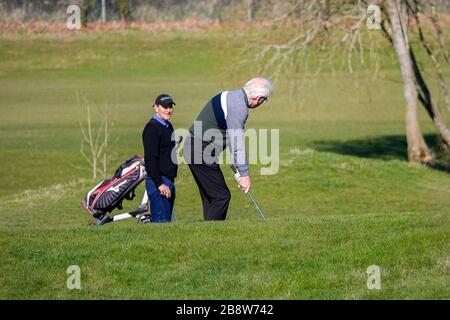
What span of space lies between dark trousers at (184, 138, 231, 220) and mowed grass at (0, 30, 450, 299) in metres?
0.56

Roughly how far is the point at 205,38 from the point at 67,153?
27030mm

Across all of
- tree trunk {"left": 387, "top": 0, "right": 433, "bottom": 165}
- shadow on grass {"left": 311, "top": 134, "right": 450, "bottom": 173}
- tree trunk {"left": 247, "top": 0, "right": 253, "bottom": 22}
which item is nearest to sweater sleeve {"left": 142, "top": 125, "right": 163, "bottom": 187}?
tree trunk {"left": 387, "top": 0, "right": 433, "bottom": 165}

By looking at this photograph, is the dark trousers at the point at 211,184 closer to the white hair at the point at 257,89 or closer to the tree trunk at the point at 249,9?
the white hair at the point at 257,89

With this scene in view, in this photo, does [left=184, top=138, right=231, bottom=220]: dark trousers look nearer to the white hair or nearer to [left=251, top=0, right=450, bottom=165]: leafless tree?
the white hair

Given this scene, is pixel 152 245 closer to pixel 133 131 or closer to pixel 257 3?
pixel 257 3

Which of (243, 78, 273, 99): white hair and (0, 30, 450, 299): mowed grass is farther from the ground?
(243, 78, 273, 99): white hair

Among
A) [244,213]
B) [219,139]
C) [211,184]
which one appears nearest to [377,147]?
[244,213]

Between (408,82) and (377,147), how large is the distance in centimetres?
897

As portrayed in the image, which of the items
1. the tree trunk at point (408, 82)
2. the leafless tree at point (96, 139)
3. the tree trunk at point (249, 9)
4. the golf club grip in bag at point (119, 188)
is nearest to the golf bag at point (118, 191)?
the golf club grip in bag at point (119, 188)

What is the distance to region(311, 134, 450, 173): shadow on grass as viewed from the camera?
3120cm

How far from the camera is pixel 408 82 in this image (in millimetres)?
25078

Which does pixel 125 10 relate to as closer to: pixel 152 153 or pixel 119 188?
pixel 119 188

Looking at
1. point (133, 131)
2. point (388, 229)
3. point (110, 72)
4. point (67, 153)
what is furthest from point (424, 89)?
point (110, 72)

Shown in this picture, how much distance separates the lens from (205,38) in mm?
58125
